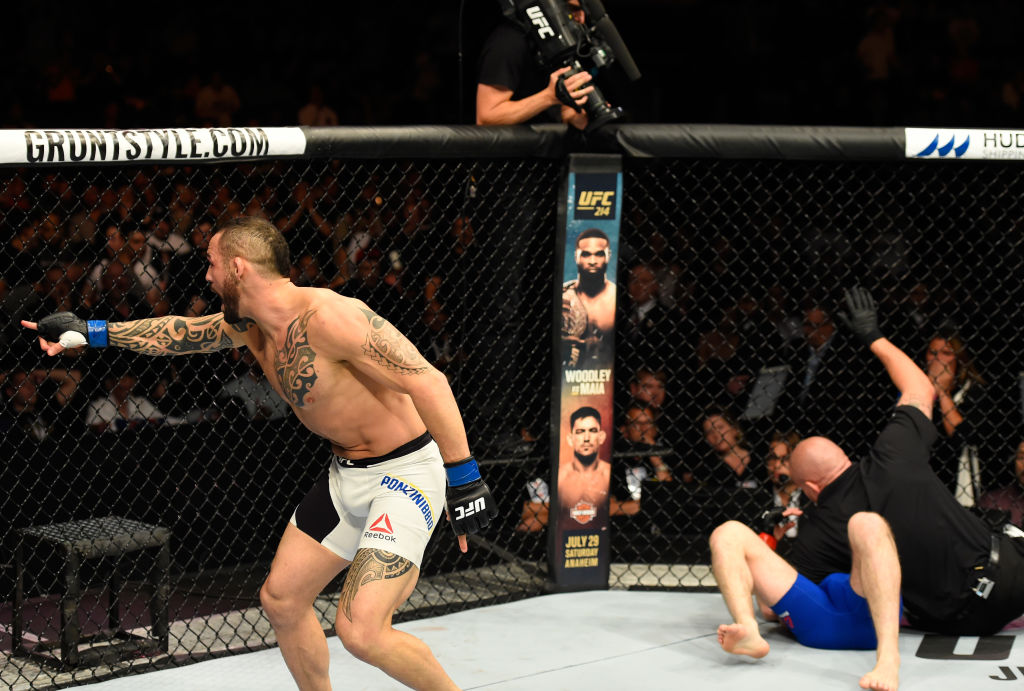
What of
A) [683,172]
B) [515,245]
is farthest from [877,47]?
[515,245]

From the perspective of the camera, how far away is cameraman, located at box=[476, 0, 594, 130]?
3.88 meters

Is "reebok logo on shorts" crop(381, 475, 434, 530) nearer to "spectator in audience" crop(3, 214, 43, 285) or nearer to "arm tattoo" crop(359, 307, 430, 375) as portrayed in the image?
"arm tattoo" crop(359, 307, 430, 375)

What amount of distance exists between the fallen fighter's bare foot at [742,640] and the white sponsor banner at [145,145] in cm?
183

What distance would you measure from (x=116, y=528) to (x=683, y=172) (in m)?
4.12

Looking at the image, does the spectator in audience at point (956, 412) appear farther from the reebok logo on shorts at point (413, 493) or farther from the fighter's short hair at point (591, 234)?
the reebok logo on shorts at point (413, 493)

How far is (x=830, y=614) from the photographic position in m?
3.54

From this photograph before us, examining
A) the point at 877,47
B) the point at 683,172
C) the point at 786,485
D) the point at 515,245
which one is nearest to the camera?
the point at 515,245

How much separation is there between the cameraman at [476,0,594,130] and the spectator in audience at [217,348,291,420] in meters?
1.30

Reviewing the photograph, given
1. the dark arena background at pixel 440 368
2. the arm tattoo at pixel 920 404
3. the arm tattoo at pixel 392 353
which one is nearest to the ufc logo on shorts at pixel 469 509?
the arm tattoo at pixel 392 353

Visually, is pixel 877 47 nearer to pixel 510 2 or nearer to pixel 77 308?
pixel 510 2

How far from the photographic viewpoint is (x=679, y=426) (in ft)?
16.5

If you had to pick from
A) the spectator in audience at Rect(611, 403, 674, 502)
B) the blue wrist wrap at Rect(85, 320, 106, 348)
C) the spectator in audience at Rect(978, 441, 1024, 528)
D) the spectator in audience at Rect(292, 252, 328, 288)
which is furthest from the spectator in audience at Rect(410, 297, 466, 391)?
the spectator in audience at Rect(978, 441, 1024, 528)

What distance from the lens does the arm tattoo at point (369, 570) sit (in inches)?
104

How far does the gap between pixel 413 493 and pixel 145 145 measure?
3.92 feet
